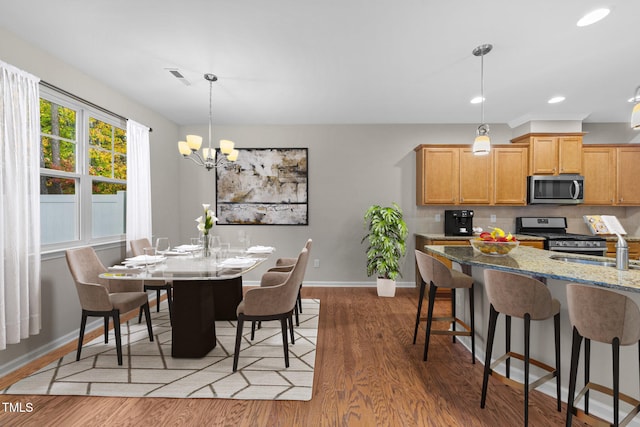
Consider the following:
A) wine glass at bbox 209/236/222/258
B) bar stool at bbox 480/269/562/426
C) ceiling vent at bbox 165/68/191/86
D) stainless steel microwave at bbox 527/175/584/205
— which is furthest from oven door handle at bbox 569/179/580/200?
ceiling vent at bbox 165/68/191/86

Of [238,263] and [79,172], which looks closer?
[238,263]

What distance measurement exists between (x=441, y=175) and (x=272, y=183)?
107 inches

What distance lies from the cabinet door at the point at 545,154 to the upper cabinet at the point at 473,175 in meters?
0.14

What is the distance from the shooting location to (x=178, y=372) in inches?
95.1

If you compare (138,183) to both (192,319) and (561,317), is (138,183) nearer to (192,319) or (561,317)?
(192,319)

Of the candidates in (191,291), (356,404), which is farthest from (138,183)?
(356,404)

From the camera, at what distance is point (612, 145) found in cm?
464

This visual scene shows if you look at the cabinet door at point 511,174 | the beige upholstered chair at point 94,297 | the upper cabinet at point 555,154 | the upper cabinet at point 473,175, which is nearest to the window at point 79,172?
the beige upholstered chair at point 94,297

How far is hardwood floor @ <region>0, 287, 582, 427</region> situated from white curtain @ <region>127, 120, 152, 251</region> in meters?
1.91

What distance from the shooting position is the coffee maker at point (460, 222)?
15.5 feet

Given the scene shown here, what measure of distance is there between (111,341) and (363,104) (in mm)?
3995

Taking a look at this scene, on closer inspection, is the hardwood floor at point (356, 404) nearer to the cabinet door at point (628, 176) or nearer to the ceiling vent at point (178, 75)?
the ceiling vent at point (178, 75)

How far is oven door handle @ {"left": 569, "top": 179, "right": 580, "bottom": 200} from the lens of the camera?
14.9 feet

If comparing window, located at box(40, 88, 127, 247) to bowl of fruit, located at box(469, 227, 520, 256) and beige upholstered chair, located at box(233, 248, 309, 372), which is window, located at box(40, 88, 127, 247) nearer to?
beige upholstered chair, located at box(233, 248, 309, 372)
